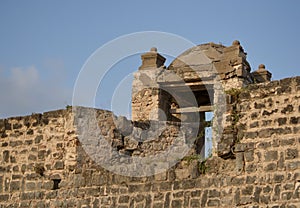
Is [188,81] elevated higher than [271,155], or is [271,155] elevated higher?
[188,81]

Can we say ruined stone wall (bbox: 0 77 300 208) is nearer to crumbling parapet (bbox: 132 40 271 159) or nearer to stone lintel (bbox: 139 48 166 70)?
crumbling parapet (bbox: 132 40 271 159)

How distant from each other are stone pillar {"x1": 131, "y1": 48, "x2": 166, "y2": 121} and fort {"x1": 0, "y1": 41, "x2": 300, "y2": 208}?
3.31 metres

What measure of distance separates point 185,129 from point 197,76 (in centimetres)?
484

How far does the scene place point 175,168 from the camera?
10156mm

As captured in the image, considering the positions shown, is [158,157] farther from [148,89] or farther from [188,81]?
[148,89]

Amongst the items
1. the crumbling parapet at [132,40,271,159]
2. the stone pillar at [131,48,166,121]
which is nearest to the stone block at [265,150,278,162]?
the crumbling parapet at [132,40,271,159]

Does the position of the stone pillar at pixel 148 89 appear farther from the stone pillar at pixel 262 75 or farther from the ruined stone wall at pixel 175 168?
the ruined stone wall at pixel 175 168

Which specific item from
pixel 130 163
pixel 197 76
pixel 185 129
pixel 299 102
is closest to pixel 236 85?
pixel 197 76

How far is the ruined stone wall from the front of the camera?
30.0ft

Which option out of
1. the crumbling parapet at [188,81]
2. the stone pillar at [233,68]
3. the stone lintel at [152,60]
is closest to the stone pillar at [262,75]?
the crumbling parapet at [188,81]

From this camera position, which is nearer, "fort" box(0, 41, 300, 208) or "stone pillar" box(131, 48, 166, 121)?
"fort" box(0, 41, 300, 208)

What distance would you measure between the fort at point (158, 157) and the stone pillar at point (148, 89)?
10.8 feet

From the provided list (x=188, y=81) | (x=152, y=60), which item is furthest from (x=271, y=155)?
(x=152, y=60)

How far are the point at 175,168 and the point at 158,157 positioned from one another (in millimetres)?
883
